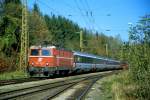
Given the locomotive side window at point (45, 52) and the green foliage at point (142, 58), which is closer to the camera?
the green foliage at point (142, 58)

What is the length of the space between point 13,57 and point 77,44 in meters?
63.7

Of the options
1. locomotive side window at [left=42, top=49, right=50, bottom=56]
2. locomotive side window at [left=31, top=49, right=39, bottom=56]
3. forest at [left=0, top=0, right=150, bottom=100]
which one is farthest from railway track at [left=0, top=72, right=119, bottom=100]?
locomotive side window at [left=31, top=49, right=39, bottom=56]

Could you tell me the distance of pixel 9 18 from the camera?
53.4 meters

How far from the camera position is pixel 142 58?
15164 millimetres

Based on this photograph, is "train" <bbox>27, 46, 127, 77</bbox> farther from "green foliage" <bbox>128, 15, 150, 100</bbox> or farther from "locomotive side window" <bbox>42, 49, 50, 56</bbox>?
"green foliage" <bbox>128, 15, 150, 100</bbox>

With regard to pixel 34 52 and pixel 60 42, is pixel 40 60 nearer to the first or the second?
pixel 34 52

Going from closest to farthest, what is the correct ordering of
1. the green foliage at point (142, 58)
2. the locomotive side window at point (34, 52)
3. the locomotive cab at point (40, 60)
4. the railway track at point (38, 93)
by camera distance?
the green foliage at point (142, 58) → the railway track at point (38, 93) → the locomotive cab at point (40, 60) → the locomotive side window at point (34, 52)

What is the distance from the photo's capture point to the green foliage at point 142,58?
14914mm

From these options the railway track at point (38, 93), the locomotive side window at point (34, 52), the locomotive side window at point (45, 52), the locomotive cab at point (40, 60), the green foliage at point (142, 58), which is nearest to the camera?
the green foliage at point (142, 58)

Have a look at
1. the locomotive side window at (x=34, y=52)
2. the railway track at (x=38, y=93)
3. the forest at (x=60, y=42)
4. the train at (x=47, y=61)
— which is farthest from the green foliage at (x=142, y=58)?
the locomotive side window at (x=34, y=52)

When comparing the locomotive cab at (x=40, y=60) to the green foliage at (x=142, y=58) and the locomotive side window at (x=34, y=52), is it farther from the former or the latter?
the green foliage at (x=142, y=58)

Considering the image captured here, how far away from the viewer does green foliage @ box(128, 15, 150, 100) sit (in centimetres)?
1491

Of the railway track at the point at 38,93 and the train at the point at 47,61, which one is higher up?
the train at the point at 47,61

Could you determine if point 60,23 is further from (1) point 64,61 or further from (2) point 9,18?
(1) point 64,61
